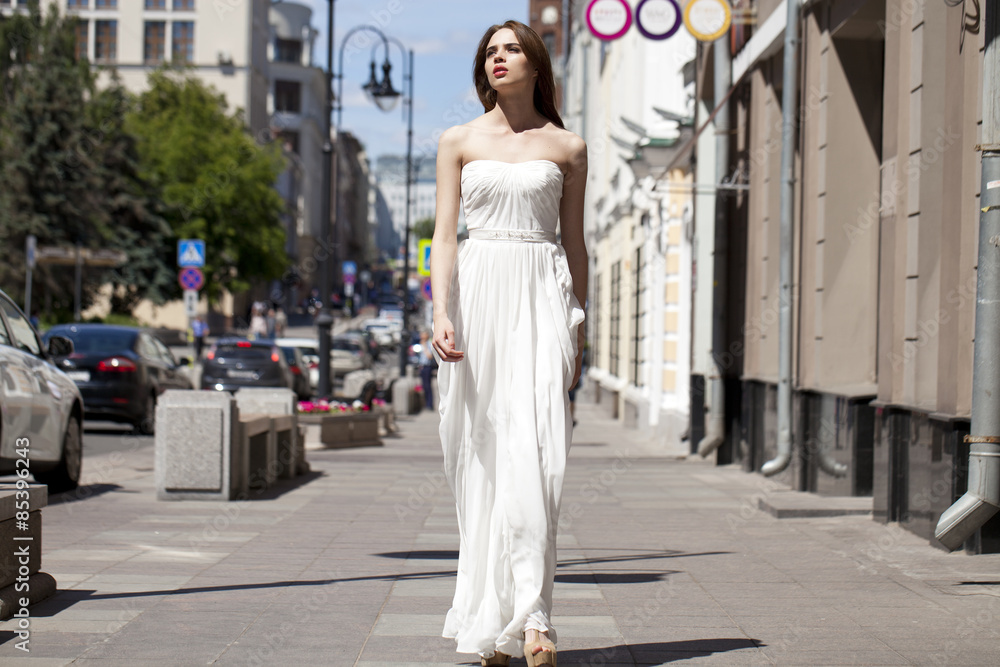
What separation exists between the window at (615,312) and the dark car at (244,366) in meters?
8.81

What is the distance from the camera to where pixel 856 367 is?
1147cm

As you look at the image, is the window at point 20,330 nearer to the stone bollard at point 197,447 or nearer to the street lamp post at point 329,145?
the stone bollard at point 197,447

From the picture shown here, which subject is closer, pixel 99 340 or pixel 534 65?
pixel 534 65

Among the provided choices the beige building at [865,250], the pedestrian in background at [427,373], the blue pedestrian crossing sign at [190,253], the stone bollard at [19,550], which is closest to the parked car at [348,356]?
the pedestrian in background at [427,373]

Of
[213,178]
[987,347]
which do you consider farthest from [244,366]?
[213,178]

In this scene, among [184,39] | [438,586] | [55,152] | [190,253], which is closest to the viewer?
[438,586]

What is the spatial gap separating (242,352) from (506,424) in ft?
72.1

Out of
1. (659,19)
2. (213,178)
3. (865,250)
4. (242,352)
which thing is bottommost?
(242,352)

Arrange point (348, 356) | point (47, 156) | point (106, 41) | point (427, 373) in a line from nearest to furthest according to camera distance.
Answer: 1. point (427, 373)
2. point (348, 356)
3. point (47, 156)
4. point (106, 41)

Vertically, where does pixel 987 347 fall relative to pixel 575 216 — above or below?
below

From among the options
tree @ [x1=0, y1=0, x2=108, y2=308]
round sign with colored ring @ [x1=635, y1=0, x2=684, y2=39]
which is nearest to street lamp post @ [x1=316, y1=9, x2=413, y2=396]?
round sign with colored ring @ [x1=635, y1=0, x2=684, y2=39]

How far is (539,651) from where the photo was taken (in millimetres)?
4020

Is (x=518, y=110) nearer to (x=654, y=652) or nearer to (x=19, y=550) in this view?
(x=654, y=652)

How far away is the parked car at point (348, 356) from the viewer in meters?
43.5
